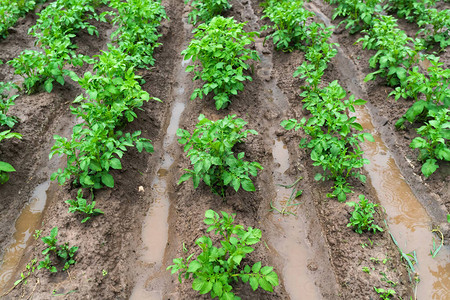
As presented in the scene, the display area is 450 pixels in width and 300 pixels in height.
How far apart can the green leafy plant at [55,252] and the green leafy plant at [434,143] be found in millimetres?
4199

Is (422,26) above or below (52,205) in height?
above

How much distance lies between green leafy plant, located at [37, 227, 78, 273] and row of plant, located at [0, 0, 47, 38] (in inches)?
212

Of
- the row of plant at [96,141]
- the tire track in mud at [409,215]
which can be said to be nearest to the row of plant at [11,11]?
the row of plant at [96,141]

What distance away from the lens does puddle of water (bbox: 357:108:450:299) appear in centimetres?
333

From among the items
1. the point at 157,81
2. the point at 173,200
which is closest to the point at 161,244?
the point at 173,200

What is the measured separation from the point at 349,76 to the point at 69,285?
543cm

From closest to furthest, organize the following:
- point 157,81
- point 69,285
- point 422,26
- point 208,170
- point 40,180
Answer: point 69,285, point 208,170, point 40,180, point 157,81, point 422,26

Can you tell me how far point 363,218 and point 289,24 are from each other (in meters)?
3.96

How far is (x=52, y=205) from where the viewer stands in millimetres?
4012

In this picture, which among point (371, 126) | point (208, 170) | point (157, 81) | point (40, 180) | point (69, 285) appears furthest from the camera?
point (157, 81)

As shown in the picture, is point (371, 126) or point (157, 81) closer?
point (371, 126)

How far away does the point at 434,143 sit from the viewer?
4.03 m

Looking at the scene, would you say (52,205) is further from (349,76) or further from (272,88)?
(349,76)

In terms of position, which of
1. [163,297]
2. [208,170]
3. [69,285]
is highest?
[208,170]
